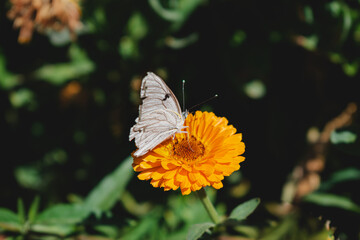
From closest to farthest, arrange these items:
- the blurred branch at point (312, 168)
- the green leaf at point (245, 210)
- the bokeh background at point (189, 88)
Result: the green leaf at point (245, 210) → the bokeh background at point (189, 88) → the blurred branch at point (312, 168)

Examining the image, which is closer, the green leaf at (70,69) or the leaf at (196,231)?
the leaf at (196,231)

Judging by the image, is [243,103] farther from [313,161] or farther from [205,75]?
[313,161]

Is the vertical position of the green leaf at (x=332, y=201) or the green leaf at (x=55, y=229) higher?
the green leaf at (x=55, y=229)

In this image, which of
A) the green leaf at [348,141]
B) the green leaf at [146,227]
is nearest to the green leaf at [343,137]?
the green leaf at [348,141]

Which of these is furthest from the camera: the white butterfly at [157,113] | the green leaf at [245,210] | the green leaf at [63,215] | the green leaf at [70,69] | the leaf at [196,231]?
the green leaf at [70,69]

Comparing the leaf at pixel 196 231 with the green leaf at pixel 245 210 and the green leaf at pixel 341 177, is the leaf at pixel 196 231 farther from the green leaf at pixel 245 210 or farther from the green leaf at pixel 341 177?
the green leaf at pixel 341 177

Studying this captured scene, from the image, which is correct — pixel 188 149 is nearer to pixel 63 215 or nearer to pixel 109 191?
pixel 109 191
